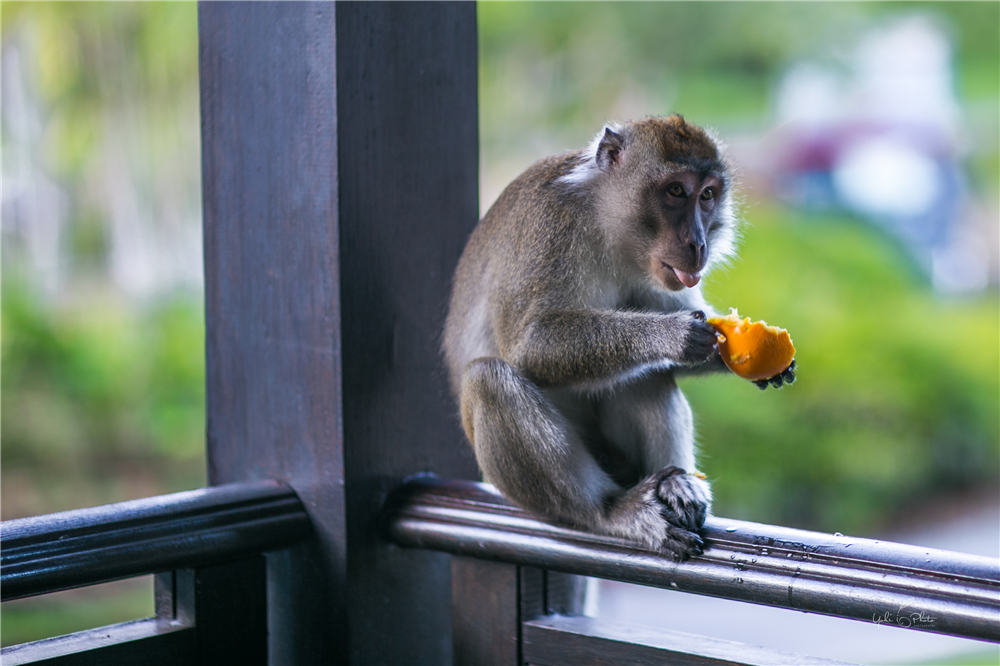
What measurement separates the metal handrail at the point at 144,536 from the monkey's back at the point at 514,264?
0.60 m

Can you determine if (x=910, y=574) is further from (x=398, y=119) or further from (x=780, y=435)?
(x=780, y=435)

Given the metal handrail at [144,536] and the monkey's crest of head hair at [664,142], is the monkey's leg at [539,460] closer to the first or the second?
the metal handrail at [144,536]

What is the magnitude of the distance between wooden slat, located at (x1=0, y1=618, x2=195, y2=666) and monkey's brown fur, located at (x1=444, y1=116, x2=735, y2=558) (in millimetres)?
672

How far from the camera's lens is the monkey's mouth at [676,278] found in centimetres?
241

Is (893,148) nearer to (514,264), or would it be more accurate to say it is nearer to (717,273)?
(717,273)

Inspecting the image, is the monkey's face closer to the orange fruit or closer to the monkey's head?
the monkey's head

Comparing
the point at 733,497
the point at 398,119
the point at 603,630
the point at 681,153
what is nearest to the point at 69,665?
the point at 603,630

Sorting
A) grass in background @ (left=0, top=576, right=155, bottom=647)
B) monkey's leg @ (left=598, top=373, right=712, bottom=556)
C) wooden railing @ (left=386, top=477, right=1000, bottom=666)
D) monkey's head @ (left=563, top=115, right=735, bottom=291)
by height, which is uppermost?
monkey's head @ (left=563, top=115, right=735, bottom=291)

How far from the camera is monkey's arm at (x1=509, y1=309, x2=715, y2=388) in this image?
2172 mm

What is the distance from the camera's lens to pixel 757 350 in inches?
80.4

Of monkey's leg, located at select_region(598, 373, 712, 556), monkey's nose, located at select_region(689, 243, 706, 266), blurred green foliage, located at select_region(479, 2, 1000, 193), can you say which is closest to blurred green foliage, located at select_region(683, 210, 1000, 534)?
blurred green foliage, located at select_region(479, 2, 1000, 193)

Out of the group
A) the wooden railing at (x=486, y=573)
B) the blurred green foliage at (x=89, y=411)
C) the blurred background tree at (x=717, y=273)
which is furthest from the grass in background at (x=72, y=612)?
the wooden railing at (x=486, y=573)

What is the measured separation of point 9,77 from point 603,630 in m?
9.04

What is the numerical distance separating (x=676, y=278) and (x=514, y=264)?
372mm
